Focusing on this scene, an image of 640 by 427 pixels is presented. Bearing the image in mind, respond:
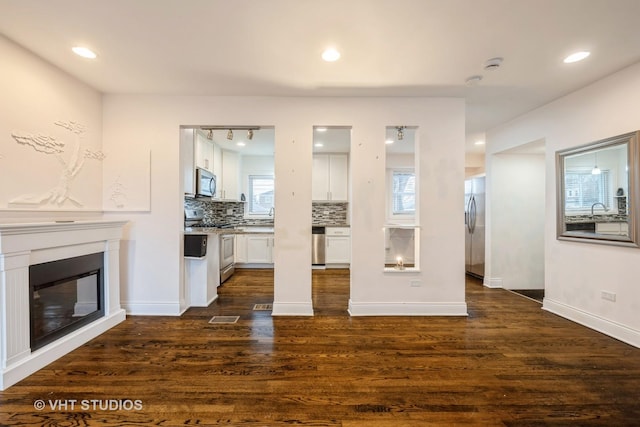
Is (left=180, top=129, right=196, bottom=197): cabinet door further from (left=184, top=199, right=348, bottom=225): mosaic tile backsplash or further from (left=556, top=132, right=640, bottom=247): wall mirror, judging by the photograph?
(left=556, top=132, right=640, bottom=247): wall mirror

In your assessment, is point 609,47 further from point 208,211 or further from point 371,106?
point 208,211

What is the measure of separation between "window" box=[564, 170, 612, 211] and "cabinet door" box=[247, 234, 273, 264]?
4.65 meters

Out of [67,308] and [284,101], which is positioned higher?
[284,101]

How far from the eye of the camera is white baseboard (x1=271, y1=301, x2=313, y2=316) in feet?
10.5

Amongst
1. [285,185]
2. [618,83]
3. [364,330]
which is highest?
[618,83]

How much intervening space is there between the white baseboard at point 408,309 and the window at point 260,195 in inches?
146

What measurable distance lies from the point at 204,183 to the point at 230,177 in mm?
1434

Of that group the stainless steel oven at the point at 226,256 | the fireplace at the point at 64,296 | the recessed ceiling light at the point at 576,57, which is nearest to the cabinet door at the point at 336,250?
the stainless steel oven at the point at 226,256

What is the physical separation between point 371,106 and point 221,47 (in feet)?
5.61

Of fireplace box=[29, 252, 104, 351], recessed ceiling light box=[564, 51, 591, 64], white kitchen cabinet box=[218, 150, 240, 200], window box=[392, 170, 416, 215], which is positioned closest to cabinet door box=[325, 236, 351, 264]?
window box=[392, 170, 416, 215]

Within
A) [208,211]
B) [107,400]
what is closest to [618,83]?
[107,400]

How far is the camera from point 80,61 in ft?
8.14

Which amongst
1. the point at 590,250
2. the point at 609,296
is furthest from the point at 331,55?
the point at 609,296

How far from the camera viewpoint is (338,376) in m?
2.00
